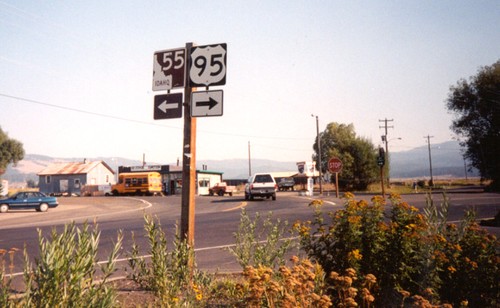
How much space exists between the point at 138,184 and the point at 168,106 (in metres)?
46.6

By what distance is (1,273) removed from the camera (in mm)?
2727

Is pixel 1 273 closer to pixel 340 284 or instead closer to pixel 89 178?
pixel 340 284

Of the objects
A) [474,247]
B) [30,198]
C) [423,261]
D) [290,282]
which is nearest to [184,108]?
[290,282]

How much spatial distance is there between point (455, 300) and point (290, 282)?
205 cm

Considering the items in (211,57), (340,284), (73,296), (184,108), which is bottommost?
(340,284)

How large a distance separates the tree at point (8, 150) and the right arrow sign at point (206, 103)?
8844 centimetres

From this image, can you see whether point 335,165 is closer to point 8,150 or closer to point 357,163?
point 357,163

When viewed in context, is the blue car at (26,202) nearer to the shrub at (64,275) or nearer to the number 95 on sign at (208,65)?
the number 95 on sign at (208,65)

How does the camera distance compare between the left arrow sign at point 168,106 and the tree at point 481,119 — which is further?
the tree at point 481,119

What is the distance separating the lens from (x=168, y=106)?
544 cm

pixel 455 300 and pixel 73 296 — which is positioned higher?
pixel 73 296

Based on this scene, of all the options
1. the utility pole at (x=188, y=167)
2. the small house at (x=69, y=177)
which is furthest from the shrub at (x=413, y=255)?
the small house at (x=69, y=177)

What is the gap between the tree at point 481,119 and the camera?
43.9 meters

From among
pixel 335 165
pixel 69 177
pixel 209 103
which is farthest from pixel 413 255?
pixel 69 177
